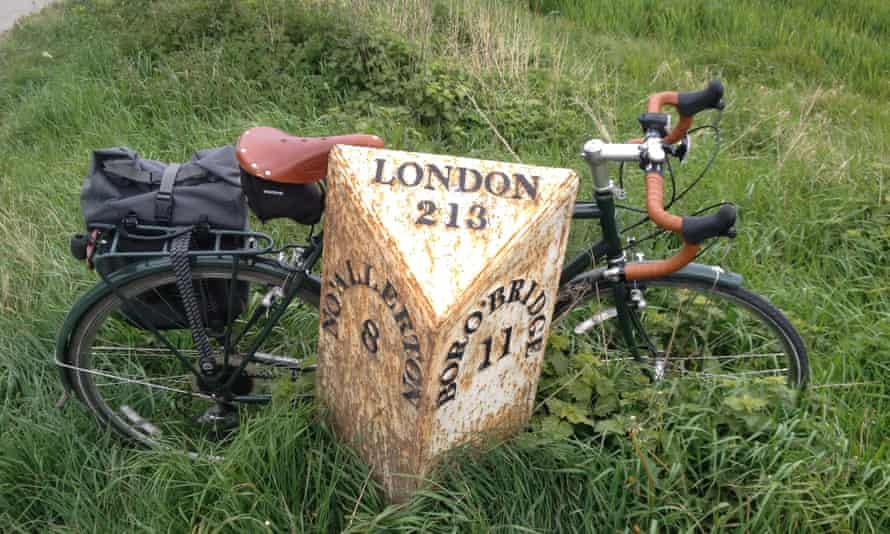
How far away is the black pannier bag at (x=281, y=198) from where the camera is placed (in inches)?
82.9

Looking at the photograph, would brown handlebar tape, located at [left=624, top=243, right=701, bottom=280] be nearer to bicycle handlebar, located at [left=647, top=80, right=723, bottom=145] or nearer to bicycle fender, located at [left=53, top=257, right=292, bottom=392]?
bicycle handlebar, located at [left=647, top=80, right=723, bottom=145]

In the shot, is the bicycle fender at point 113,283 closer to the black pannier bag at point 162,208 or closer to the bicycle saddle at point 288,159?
the black pannier bag at point 162,208

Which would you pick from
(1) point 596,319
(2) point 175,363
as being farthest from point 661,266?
(2) point 175,363

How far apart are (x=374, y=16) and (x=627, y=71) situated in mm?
A: 2144

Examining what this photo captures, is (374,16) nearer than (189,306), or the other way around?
(189,306)

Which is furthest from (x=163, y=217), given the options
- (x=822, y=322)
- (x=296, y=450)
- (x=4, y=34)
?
(x=4, y=34)

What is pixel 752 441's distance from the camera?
7.59 feet

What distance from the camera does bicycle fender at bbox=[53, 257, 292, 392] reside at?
222 centimetres

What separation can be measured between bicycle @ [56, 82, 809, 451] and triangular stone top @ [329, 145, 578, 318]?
37 cm

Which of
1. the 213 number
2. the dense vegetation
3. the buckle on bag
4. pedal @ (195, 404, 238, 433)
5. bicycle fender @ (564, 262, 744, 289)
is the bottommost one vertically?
pedal @ (195, 404, 238, 433)

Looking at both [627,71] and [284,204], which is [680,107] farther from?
[627,71]

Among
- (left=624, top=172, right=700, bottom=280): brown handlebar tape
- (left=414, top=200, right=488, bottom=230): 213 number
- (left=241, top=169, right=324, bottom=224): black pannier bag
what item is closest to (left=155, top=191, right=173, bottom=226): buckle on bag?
(left=241, top=169, right=324, bottom=224): black pannier bag

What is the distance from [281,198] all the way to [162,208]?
0.40 metres

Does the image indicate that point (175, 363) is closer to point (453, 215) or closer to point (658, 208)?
point (453, 215)
